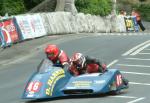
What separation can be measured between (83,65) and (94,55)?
921cm

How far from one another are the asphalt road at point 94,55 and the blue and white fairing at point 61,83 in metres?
0.23

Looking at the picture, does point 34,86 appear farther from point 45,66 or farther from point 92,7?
point 92,7

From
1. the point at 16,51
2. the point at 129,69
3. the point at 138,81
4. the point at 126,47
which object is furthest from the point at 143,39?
the point at 138,81

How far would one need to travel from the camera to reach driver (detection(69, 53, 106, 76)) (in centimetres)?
1589

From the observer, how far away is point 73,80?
1553 centimetres

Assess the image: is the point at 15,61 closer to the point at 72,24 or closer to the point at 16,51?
the point at 16,51

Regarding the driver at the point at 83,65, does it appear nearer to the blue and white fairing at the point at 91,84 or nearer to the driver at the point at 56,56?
the driver at the point at 56,56

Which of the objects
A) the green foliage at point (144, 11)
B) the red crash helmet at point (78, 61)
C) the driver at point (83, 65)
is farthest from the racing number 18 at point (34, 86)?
the green foliage at point (144, 11)

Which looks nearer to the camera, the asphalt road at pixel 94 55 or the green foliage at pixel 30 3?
the asphalt road at pixel 94 55

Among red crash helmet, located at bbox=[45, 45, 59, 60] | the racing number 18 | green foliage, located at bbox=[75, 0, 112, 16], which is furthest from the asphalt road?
green foliage, located at bbox=[75, 0, 112, 16]

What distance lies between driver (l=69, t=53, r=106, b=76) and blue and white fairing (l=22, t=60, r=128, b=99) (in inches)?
11.2

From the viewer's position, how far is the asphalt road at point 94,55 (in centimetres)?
1572

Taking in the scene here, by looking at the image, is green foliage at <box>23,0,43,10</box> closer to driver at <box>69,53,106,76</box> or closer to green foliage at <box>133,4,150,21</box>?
green foliage at <box>133,4,150,21</box>

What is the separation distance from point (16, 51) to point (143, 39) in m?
6.50
